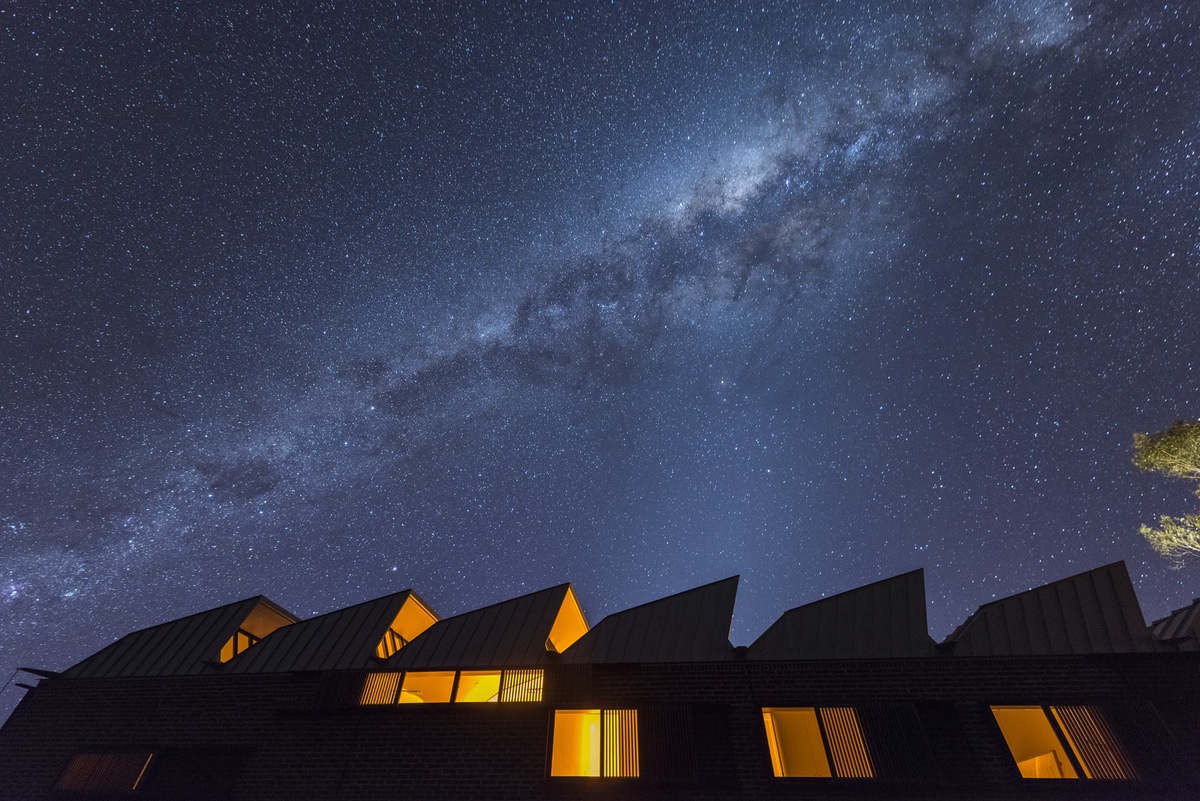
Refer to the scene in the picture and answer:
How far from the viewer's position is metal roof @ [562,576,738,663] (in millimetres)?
12156

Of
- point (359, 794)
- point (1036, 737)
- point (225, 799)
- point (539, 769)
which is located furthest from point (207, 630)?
point (1036, 737)

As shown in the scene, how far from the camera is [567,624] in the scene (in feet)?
50.5

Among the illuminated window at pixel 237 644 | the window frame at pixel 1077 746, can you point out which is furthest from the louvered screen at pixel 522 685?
the window frame at pixel 1077 746

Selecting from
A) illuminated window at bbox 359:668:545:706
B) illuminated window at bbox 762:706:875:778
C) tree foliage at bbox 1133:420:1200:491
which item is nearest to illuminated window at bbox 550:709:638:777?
illuminated window at bbox 359:668:545:706

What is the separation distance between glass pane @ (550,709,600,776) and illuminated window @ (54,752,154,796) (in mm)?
9600

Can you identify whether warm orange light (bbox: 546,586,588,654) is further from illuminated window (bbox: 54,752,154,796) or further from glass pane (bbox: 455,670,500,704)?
illuminated window (bbox: 54,752,154,796)

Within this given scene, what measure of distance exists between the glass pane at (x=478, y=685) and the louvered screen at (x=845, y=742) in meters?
7.00

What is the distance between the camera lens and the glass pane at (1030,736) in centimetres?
1050

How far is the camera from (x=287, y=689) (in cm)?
1344

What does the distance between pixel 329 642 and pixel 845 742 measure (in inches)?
480

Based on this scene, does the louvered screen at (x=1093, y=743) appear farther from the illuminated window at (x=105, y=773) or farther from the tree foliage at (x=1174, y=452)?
the illuminated window at (x=105, y=773)

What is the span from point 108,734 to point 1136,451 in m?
26.4

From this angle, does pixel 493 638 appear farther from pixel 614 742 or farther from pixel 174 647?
pixel 174 647

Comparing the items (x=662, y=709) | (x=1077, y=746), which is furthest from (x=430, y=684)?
(x=1077, y=746)
